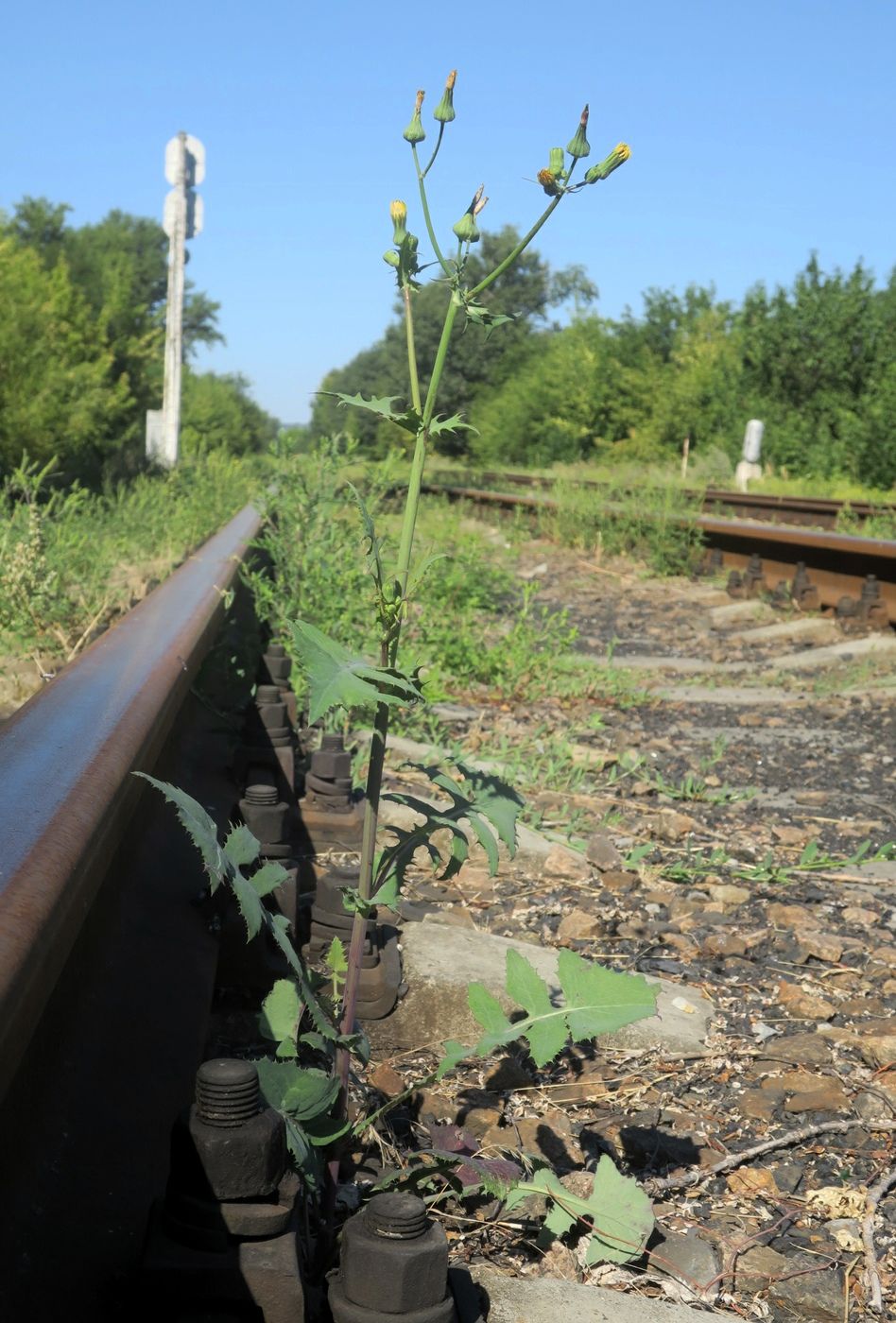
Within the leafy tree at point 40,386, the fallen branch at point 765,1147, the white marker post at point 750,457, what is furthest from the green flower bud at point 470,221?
the white marker post at point 750,457

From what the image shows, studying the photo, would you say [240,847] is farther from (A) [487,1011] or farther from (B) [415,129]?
(B) [415,129]

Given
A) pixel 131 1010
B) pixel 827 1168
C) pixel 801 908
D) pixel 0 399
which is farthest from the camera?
pixel 0 399

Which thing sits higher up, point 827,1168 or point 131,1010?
point 131,1010

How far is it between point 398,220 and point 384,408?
0.27 meters

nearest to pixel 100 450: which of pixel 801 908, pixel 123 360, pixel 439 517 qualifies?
pixel 123 360

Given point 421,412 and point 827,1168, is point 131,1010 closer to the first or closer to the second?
point 421,412

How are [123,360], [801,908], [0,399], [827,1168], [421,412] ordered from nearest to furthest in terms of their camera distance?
[421,412]
[827,1168]
[801,908]
[0,399]
[123,360]

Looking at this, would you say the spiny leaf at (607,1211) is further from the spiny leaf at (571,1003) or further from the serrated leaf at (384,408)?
the serrated leaf at (384,408)

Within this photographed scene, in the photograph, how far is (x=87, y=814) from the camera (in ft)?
4.20

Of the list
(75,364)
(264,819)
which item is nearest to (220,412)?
(75,364)

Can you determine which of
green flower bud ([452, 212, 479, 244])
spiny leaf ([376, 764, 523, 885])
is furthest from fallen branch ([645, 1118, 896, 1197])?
green flower bud ([452, 212, 479, 244])

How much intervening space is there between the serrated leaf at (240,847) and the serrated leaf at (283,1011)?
0.54 ft

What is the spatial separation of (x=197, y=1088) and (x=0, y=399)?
1428cm

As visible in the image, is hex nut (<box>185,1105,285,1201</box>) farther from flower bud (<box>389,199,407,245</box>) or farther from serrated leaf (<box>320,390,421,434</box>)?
flower bud (<box>389,199,407,245</box>)
